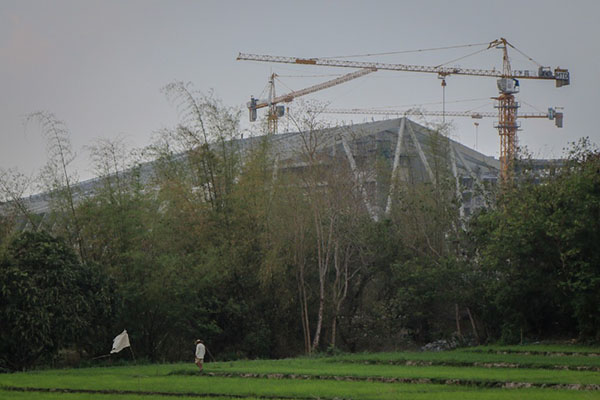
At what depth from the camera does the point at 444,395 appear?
52.3ft

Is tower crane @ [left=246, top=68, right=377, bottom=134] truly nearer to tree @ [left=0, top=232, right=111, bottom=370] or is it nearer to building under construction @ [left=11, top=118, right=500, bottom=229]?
building under construction @ [left=11, top=118, right=500, bottom=229]

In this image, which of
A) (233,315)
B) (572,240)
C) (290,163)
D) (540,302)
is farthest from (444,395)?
(290,163)

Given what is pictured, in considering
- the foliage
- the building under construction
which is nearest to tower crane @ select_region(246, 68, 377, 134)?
the building under construction

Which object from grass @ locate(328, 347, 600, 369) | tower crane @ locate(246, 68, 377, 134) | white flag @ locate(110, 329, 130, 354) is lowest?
grass @ locate(328, 347, 600, 369)

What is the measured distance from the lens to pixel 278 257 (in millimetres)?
33250

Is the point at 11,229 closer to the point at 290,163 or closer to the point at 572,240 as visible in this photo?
the point at 290,163

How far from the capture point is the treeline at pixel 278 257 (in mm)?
28969

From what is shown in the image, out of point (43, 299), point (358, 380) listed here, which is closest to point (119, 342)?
point (43, 299)

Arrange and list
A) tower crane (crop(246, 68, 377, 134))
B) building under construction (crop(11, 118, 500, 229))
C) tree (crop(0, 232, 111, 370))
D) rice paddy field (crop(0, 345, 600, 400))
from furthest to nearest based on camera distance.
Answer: tower crane (crop(246, 68, 377, 134)), building under construction (crop(11, 118, 500, 229)), tree (crop(0, 232, 111, 370)), rice paddy field (crop(0, 345, 600, 400))

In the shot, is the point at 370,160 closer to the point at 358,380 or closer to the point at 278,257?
the point at 278,257

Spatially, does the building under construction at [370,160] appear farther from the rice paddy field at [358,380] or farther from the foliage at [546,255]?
the rice paddy field at [358,380]

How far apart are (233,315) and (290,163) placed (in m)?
7.31

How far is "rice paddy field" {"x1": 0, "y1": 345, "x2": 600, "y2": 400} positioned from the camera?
651 inches

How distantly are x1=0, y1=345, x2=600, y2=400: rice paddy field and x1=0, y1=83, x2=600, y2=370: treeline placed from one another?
14.2 feet
